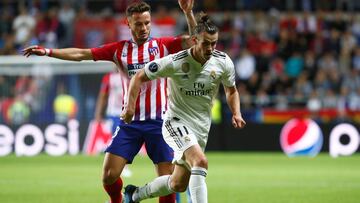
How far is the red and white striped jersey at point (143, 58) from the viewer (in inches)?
333

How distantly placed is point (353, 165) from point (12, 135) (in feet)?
23.9

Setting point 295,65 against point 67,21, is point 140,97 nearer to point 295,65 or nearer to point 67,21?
point 295,65

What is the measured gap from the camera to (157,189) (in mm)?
8117

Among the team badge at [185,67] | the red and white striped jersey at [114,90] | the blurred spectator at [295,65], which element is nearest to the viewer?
the team badge at [185,67]

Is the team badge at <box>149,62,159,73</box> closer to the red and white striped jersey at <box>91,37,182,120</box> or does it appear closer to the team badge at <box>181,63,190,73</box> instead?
the team badge at <box>181,63,190,73</box>

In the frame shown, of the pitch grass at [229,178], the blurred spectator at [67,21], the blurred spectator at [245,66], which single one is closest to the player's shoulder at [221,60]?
the pitch grass at [229,178]

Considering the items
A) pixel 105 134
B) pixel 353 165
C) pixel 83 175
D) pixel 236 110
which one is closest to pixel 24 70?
pixel 105 134

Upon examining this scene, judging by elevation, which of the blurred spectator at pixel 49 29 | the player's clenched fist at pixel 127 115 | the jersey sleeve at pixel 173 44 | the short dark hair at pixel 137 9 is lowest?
the player's clenched fist at pixel 127 115

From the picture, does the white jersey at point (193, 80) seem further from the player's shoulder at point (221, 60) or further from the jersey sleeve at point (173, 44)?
the jersey sleeve at point (173, 44)

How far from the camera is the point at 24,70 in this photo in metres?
19.8

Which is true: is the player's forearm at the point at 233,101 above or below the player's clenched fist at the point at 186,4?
below

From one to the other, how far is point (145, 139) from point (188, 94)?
84 centimetres

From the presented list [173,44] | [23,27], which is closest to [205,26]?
[173,44]

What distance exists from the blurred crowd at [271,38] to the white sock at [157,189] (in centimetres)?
1308
